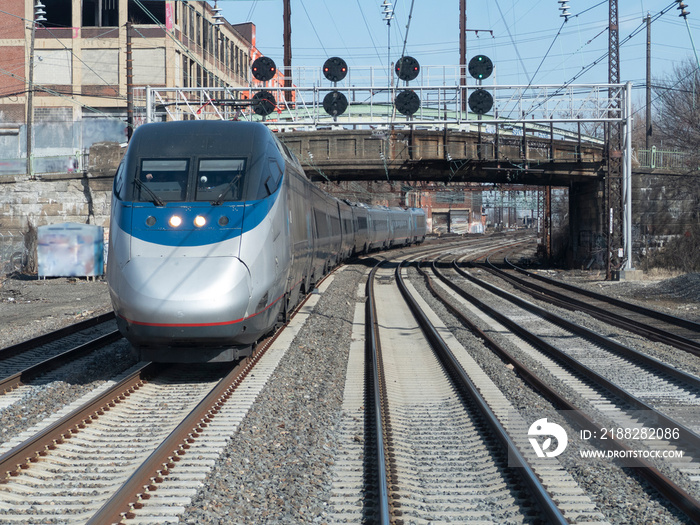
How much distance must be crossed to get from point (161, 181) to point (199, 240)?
113 cm

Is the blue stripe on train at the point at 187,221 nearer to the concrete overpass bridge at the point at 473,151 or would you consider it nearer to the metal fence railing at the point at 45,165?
the concrete overpass bridge at the point at 473,151

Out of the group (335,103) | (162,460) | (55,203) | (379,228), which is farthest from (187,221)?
(379,228)

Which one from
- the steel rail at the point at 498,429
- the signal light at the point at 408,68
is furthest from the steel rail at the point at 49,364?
the signal light at the point at 408,68

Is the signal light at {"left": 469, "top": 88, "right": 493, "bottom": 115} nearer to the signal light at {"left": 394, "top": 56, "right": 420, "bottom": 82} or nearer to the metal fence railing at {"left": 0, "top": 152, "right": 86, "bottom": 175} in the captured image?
the signal light at {"left": 394, "top": 56, "right": 420, "bottom": 82}

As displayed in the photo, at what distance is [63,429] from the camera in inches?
260

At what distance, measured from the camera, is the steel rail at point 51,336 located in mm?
10814

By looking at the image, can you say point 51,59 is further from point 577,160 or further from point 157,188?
point 157,188

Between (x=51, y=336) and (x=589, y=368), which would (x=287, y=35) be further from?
(x=589, y=368)

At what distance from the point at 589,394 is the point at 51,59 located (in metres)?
47.0

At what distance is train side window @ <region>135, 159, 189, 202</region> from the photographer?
8.78 m

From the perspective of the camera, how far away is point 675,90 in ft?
145

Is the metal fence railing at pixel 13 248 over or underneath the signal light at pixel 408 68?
underneath

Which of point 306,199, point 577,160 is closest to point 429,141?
point 577,160

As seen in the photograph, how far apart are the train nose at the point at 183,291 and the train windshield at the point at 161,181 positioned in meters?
0.95
